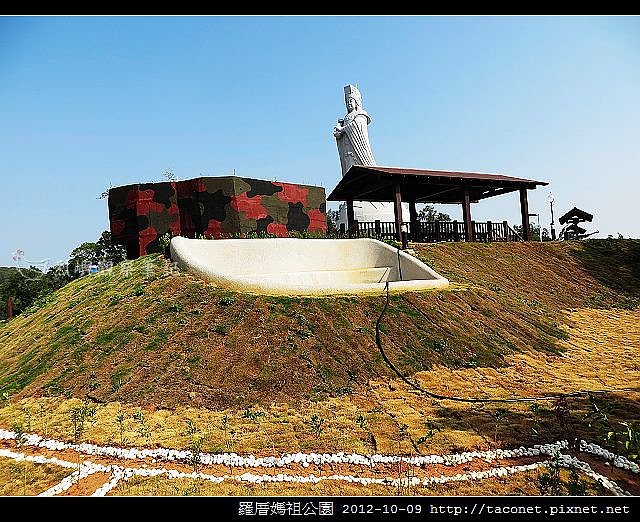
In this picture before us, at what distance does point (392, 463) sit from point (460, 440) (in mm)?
1021

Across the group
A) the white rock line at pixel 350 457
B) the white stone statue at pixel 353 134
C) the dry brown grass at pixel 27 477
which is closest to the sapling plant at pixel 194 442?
the white rock line at pixel 350 457

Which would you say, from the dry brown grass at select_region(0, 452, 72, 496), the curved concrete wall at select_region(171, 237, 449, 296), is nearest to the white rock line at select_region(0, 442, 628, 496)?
the dry brown grass at select_region(0, 452, 72, 496)

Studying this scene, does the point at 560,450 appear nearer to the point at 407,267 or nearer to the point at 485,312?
the point at 485,312

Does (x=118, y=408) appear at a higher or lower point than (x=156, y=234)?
lower

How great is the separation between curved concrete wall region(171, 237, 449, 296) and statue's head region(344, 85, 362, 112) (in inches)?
568

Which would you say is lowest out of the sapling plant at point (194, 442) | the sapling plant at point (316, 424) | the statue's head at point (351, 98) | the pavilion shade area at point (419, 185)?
the sapling plant at point (316, 424)

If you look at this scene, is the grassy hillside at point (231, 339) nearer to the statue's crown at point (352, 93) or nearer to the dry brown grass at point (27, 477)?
the dry brown grass at point (27, 477)

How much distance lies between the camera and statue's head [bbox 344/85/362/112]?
26.1 m

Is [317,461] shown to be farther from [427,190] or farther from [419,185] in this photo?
[427,190]

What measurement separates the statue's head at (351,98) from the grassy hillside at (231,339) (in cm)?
1660

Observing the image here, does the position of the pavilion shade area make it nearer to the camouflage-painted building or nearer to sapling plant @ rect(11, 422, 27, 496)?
the camouflage-painted building

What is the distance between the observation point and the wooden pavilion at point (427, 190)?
55.6ft
